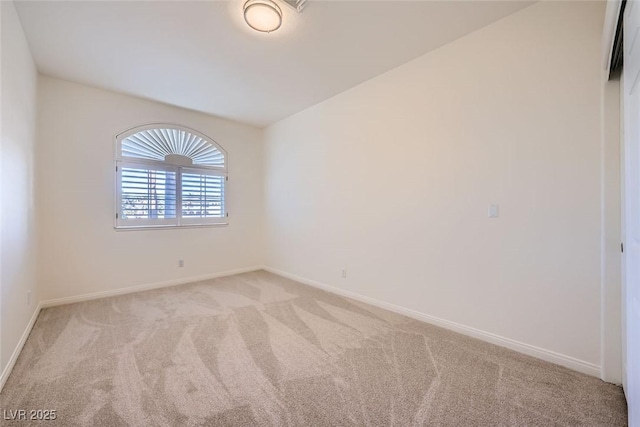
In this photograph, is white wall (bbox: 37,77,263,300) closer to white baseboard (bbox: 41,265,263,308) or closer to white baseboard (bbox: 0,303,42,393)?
white baseboard (bbox: 41,265,263,308)

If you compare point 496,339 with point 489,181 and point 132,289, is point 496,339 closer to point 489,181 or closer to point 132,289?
point 489,181

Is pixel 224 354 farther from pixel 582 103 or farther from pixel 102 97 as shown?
pixel 102 97

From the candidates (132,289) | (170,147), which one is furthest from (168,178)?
(132,289)

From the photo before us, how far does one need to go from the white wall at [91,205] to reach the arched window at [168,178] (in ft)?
0.40

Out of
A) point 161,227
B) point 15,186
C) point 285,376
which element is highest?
point 15,186

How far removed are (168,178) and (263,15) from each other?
291 cm

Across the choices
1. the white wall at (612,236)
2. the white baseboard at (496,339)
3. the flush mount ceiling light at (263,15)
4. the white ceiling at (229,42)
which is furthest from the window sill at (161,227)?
the white wall at (612,236)

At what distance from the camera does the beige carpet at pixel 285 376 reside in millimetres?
1490

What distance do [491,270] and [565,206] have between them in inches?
28.2

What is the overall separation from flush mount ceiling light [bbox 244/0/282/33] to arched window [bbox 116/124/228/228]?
2.56 meters

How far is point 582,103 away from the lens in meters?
1.88

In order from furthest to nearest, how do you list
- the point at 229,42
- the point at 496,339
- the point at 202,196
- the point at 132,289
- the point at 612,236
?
the point at 202,196
the point at 132,289
the point at 229,42
the point at 496,339
the point at 612,236

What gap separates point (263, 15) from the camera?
2135mm

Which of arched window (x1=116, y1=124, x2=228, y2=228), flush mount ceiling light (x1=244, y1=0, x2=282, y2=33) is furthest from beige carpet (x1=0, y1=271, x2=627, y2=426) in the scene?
flush mount ceiling light (x1=244, y1=0, x2=282, y2=33)
